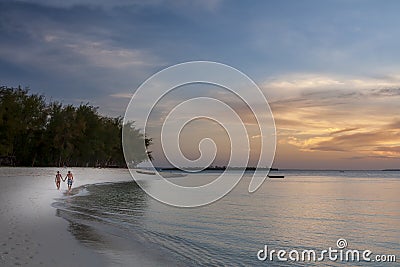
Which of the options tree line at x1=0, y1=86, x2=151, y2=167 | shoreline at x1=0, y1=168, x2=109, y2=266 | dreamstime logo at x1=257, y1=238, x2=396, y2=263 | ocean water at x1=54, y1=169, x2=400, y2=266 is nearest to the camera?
shoreline at x1=0, y1=168, x2=109, y2=266

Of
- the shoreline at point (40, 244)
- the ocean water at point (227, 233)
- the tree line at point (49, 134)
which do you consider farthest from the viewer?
the tree line at point (49, 134)

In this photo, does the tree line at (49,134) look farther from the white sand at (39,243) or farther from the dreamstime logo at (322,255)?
the dreamstime logo at (322,255)

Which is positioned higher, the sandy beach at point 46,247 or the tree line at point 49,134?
the tree line at point 49,134

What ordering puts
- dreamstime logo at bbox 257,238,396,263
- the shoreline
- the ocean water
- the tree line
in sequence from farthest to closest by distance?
the tree line, dreamstime logo at bbox 257,238,396,263, the ocean water, the shoreline

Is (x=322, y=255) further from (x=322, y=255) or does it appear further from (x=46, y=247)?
(x=46, y=247)

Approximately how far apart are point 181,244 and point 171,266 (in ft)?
14.1

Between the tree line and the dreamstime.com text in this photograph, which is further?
the tree line

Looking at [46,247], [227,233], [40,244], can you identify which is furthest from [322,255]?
[40,244]

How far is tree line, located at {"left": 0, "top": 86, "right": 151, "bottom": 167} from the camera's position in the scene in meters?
74.9

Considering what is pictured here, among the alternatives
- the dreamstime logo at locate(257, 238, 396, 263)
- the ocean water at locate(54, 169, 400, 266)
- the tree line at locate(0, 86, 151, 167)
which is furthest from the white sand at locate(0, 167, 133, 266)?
the tree line at locate(0, 86, 151, 167)

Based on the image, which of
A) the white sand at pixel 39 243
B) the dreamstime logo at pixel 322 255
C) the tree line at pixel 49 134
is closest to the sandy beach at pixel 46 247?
the white sand at pixel 39 243

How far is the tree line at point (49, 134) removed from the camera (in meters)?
74.9

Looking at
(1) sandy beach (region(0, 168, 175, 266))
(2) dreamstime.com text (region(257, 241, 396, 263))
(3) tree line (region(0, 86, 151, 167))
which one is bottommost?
(2) dreamstime.com text (region(257, 241, 396, 263))

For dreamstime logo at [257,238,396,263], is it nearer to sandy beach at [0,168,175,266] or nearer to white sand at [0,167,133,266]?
sandy beach at [0,168,175,266]
